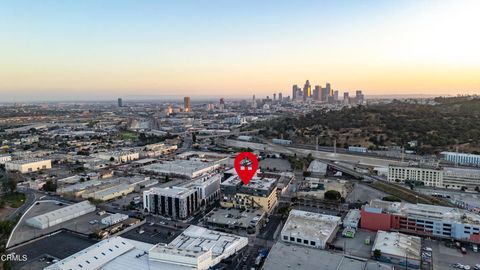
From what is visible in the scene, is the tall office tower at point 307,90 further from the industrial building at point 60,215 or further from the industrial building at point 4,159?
the industrial building at point 60,215

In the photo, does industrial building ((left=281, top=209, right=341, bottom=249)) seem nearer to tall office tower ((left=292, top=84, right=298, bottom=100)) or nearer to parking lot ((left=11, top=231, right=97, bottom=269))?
parking lot ((left=11, top=231, right=97, bottom=269))

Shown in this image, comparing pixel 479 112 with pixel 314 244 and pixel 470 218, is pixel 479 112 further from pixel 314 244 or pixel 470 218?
pixel 314 244

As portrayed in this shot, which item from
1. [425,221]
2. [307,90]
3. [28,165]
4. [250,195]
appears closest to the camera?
[425,221]

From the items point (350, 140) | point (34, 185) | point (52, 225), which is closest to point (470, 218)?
point (52, 225)

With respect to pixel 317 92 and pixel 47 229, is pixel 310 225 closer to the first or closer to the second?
pixel 47 229


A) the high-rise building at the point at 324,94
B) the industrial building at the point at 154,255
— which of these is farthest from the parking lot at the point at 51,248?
the high-rise building at the point at 324,94

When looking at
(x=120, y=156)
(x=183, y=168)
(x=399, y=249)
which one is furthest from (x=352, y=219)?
(x=120, y=156)

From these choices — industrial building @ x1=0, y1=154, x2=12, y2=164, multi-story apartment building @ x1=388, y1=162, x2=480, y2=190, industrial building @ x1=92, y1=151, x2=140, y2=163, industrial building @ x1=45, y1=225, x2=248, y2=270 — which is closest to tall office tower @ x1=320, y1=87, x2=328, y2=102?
industrial building @ x1=92, y1=151, x2=140, y2=163
